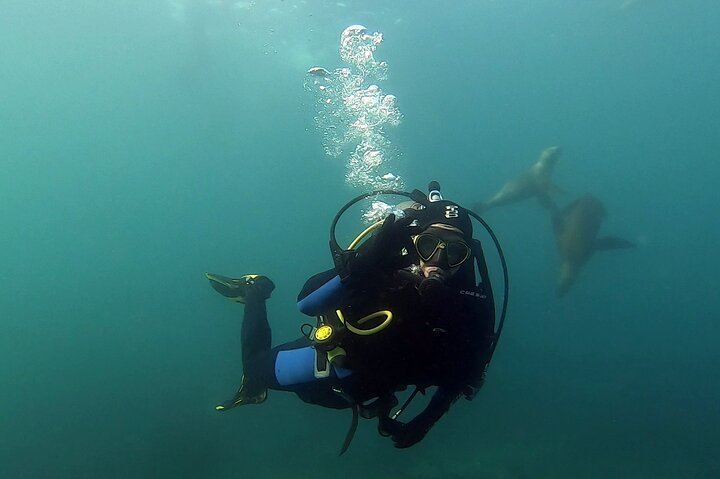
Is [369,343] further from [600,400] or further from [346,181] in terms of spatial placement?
[346,181]

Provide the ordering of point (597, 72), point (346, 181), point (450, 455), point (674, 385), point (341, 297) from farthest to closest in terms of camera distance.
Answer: point (346, 181) < point (597, 72) < point (674, 385) < point (450, 455) < point (341, 297)

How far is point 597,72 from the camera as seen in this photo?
135 feet

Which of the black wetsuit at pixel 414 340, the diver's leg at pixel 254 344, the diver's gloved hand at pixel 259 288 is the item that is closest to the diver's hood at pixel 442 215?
the black wetsuit at pixel 414 340

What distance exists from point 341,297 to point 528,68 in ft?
129

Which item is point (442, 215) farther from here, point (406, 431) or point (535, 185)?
point (535, 185)

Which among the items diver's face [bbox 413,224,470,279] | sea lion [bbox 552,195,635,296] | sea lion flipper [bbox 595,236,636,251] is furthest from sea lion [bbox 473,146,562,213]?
diver's face [bbox 413,224,470,279]

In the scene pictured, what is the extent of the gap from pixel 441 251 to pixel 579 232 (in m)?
14.8

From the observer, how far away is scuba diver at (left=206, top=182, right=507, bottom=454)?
3600 millimetres

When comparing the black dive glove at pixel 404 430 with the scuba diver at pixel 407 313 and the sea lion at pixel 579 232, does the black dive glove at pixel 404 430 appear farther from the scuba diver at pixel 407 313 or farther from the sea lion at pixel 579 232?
the sea lion at pixel 579 232

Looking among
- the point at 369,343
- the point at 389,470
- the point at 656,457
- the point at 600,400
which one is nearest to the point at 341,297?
the point at 369,343

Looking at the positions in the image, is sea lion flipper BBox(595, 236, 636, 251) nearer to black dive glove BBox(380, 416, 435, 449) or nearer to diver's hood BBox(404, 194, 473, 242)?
diver's hood BBox(404, 194, 473, 242)

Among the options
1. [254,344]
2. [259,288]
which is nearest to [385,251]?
[254,344]

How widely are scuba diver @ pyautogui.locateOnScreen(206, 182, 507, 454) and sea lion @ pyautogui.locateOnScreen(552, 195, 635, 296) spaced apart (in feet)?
43.4

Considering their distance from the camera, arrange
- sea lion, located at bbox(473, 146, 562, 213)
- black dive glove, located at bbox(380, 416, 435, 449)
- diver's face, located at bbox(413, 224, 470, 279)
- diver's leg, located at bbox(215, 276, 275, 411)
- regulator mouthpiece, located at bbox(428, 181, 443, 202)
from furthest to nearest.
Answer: sea lion, located at bbox(473, 146, 562, 213) < diver's leg, located at bbox(215, 276, 275, 411) < regulator mouthpiece, located at bbox(428, 181, 443, 202) < black dive glove, located at bbox(380, 416, 435, 449) < diver's face, located at bbox(413, 224, 470, 279)
